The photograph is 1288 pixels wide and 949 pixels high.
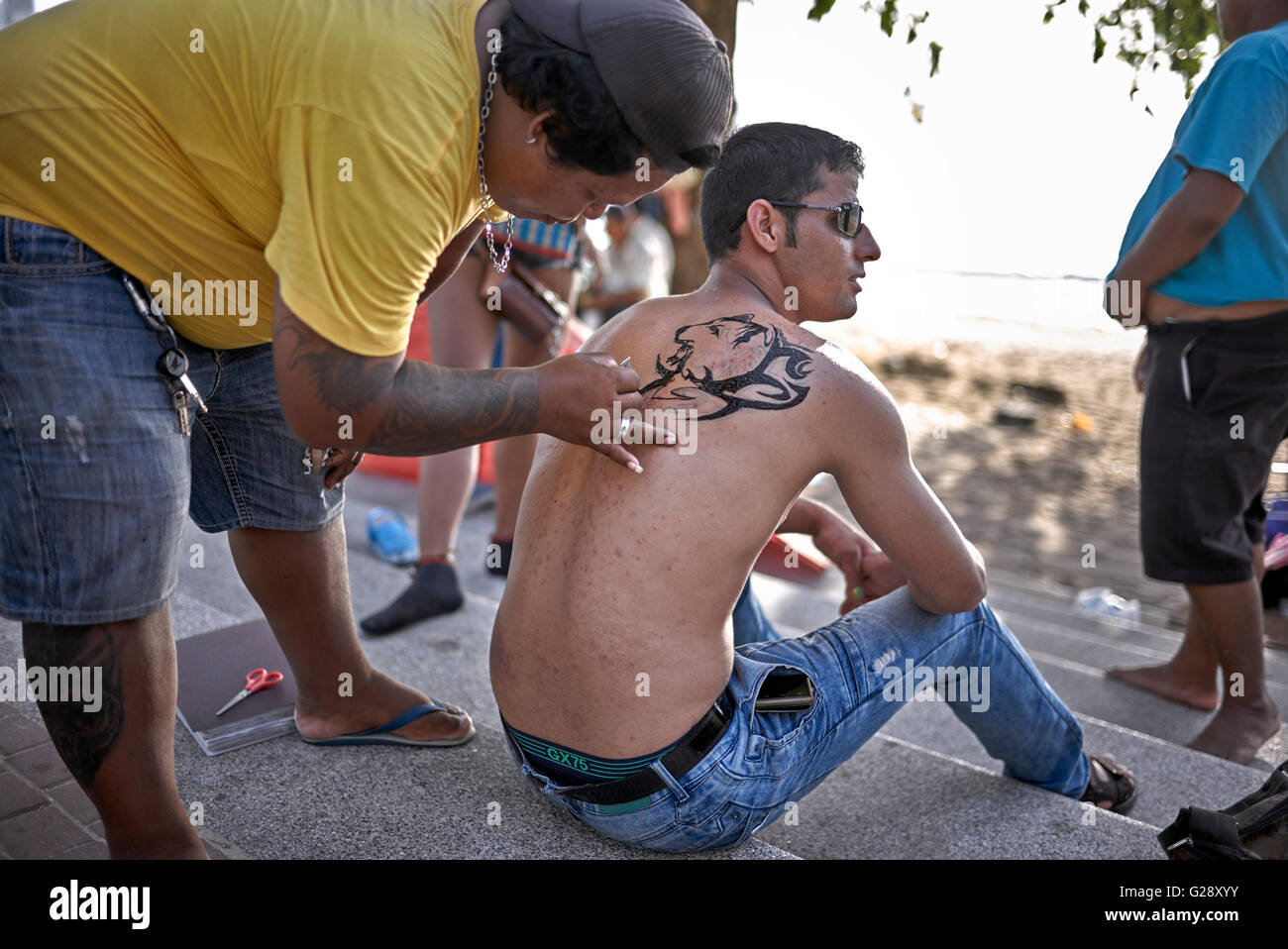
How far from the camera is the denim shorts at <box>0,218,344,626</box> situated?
1597 millimetres

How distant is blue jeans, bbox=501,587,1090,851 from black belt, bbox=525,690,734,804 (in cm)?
1

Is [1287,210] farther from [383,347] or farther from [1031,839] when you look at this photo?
[383,347]

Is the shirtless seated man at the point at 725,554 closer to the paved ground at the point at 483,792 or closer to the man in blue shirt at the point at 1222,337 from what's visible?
the paved ground at the point at 483,792

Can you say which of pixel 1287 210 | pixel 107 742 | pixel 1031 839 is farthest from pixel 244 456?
pixel 1287 210

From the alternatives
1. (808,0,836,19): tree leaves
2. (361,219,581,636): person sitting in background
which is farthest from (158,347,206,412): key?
(808,0,836,19): tree leaves

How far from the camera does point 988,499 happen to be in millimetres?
7574

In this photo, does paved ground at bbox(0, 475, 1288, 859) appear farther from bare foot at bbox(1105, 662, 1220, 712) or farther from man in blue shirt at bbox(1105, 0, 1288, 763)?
man in blue shirt at bbox(1105, 0, 1288, 763)

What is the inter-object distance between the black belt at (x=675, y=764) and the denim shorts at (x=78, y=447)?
838 millimetres

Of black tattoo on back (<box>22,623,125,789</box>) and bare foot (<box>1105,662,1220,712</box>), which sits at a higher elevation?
black tattoo on back (<box>22,623,125,789</box>)

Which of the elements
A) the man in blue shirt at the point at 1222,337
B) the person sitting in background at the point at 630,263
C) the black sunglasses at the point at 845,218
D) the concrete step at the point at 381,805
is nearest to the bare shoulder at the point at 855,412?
the black sunglasses at the point at 845,218

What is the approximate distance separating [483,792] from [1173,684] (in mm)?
2390

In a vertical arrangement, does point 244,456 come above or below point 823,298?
below

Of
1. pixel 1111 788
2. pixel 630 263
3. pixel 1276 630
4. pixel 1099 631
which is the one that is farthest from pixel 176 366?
pixel 630 263
